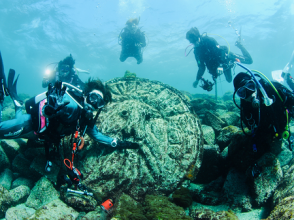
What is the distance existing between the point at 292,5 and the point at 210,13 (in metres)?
13.1

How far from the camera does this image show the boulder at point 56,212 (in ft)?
7.27

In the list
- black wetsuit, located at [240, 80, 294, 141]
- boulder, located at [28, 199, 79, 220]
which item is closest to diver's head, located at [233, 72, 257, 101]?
black wetsuit, located at [240, 80, 294, 141]

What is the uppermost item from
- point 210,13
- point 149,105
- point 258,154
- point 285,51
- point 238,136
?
point 285,51

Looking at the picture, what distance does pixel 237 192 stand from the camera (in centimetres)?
264

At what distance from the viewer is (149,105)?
4.33 meters

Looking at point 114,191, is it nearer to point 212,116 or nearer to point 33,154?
point 33,154

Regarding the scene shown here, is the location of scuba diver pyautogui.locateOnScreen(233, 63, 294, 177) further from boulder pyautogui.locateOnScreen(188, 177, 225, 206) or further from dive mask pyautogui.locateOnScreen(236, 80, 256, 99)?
boulder pyautogui.locateOnScreen(188, 177, 225, 206)

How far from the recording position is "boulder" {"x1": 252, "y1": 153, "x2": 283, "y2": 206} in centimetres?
250

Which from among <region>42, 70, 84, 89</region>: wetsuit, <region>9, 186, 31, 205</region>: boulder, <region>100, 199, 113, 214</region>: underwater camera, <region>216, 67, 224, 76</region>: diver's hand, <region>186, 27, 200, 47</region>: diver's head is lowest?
<region>9, 186, 31, 205</region>: boulder

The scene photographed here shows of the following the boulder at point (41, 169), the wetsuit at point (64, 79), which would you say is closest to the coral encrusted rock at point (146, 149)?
the boulder at point (41, 169)

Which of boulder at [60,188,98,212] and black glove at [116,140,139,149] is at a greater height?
black glove at [116,140,139,149]

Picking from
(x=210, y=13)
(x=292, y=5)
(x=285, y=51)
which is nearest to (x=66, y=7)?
(x=210, y=13)

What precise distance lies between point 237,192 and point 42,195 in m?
3.96

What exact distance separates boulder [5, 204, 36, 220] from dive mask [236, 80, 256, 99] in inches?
177
